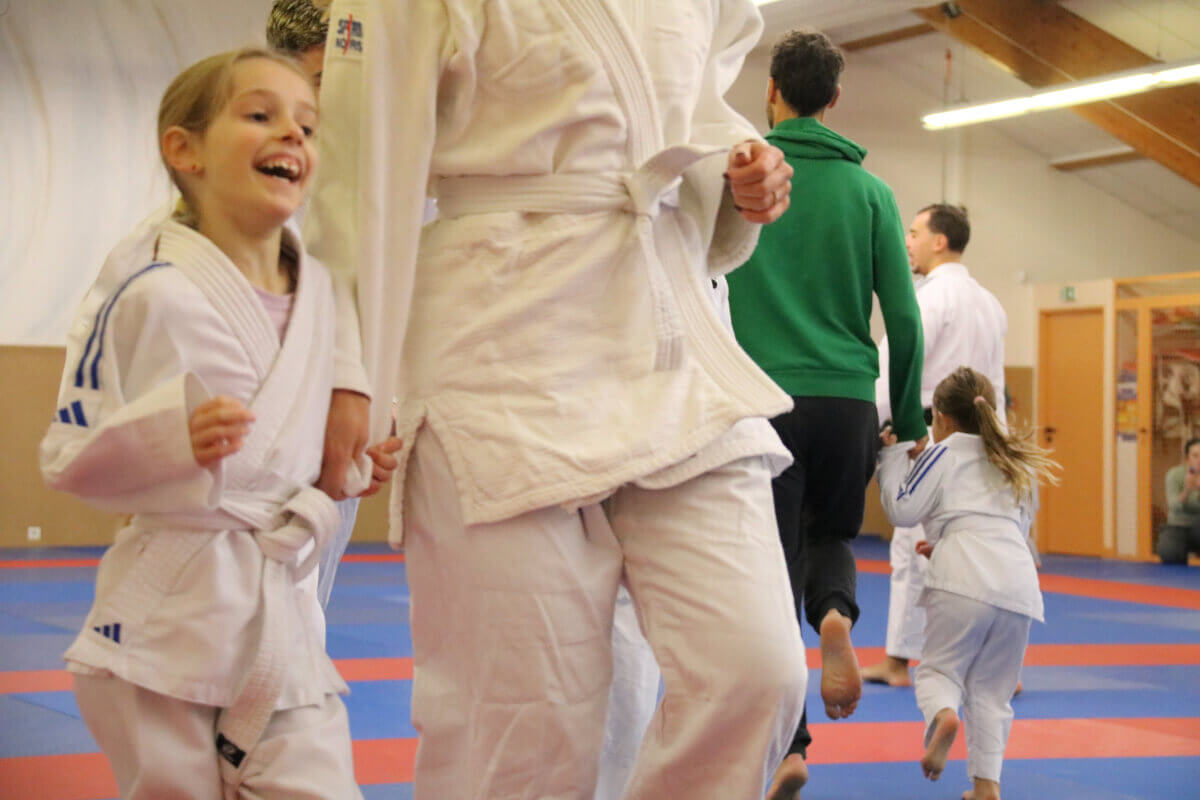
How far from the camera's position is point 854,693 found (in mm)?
2816

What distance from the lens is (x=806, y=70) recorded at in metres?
3.18

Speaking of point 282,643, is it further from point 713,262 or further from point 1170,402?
point 1170,402

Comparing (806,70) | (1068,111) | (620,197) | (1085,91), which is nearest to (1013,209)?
(1068,111)

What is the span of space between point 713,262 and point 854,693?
1077mm

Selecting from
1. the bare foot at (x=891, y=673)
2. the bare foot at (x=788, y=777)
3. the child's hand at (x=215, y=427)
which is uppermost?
the child's hand at (x=215, y=427)

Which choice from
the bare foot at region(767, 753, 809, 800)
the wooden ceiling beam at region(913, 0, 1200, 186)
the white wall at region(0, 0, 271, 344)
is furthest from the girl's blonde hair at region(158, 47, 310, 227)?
the wooden ceiling beam at region(913, 0, 1200, 186)

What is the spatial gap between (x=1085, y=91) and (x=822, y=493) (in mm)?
9336

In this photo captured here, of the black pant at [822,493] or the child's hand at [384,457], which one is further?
the black pant at [822,493]

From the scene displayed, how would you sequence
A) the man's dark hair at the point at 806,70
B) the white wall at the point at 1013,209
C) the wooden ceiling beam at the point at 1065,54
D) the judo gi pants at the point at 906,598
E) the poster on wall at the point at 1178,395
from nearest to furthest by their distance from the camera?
1. the man's dark hair at the point at 806,70
2. the judo gi pants at the point at 906,598
3. the wooden ceiling beam at the point at 1065,54
4. the poster on wall at the point at 1178,395
5. the white wall at the point at 1013,209

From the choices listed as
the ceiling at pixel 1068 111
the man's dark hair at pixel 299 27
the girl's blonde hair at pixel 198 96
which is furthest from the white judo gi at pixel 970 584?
the ceiling at pixel 1068 111

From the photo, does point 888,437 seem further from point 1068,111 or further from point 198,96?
point 1068,111

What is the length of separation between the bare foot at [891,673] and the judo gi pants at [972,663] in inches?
62.1

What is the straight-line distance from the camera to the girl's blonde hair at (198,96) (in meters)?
1.80

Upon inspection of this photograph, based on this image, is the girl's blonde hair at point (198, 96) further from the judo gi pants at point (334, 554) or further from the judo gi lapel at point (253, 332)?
the judo gi pants at point (334, 554)
